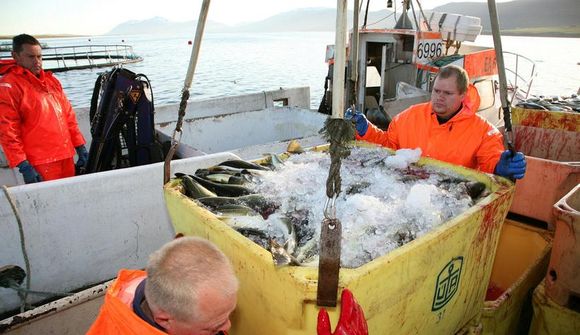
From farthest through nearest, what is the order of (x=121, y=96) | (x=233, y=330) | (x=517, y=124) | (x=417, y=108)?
1. (x=517, y=124)
2. (x=121, y=96)
3. (x=417, y=108)
4. (x=233, y=330)

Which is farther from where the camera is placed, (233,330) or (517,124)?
(517,124)

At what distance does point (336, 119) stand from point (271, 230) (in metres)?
0.70

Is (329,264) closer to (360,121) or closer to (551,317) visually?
(551,317)

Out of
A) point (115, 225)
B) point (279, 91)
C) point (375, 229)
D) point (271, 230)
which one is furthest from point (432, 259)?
point (279, 91)

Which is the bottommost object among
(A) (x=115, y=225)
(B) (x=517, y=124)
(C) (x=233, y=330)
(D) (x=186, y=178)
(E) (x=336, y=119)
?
(A) (x=115, y=225)

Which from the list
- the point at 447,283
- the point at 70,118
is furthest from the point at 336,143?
the point at 70,118

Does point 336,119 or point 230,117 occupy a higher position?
point 336,119

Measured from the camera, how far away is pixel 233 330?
193 centimetres

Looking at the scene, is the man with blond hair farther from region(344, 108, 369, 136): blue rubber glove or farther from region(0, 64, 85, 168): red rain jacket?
region(0, 64, 85, 168): red rain jacket

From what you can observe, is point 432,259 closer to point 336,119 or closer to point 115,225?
point 336,119

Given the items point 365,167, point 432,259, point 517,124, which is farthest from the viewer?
point 517,124

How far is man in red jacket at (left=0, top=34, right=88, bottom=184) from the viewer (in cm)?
381

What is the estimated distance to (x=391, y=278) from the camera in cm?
152

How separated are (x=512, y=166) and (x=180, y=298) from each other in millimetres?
2174
